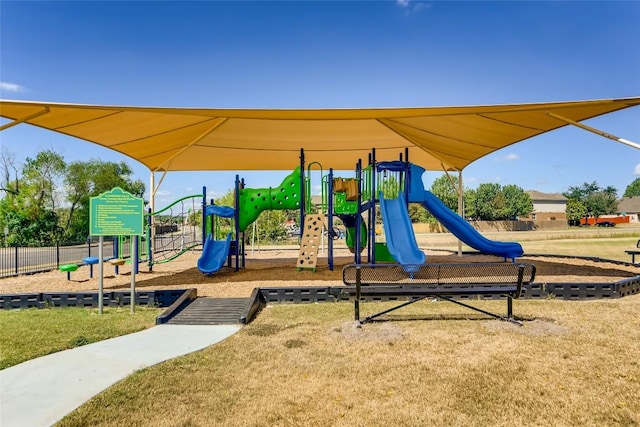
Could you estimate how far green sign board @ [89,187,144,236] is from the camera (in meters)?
7.29

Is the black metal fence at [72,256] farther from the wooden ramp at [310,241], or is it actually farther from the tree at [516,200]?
the tree at [516,200]

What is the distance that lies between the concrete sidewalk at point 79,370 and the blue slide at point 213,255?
5.24 metres

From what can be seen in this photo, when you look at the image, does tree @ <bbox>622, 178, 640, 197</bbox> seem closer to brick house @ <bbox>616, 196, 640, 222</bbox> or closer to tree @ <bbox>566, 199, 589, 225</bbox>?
brick house @ <bbox>616, 196, 640, 222</bbox>

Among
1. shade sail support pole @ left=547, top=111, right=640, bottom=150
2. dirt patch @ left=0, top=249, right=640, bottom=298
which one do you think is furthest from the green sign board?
shade sail support pole @ left=547, top=111, right=640, bottom=150

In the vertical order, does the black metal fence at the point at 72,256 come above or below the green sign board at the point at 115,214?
below

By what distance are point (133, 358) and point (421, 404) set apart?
11.4 ft

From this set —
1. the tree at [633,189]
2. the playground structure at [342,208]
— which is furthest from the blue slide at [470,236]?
the tree at [633,189]

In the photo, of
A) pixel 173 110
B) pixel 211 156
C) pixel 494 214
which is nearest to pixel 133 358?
pixel 173 110

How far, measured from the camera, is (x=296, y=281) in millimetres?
10234

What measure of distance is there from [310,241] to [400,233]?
9.65 ft

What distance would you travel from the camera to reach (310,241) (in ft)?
40.3

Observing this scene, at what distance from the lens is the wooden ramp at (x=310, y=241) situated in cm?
1184

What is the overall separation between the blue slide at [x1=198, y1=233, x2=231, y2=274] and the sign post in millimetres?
3810

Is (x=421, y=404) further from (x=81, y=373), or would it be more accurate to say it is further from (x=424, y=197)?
(x=424, y=197)
